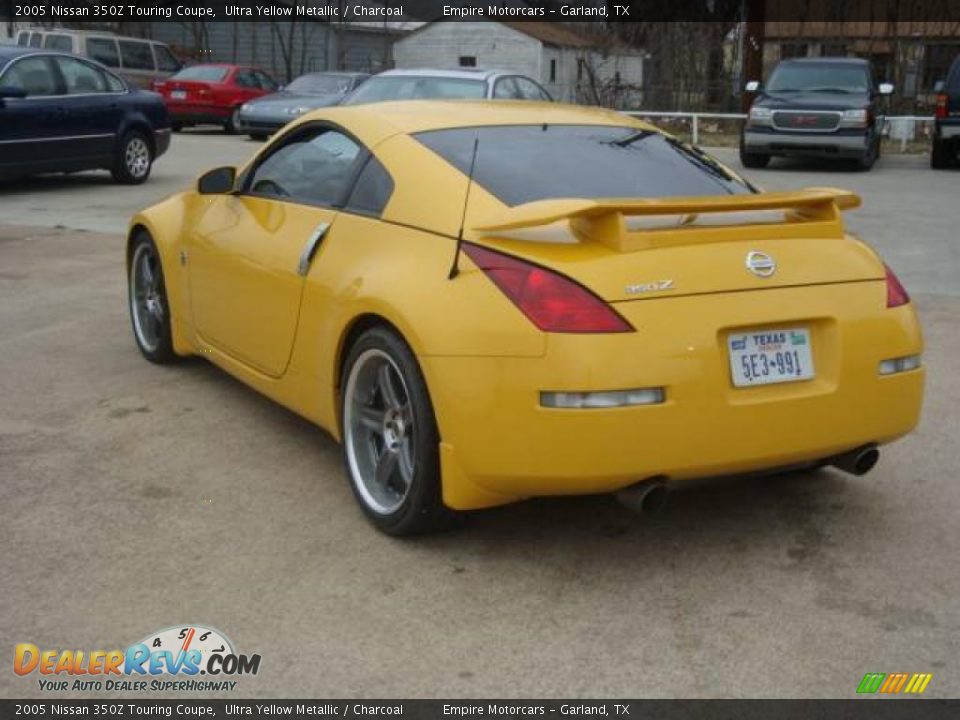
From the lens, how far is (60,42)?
26.2 meters

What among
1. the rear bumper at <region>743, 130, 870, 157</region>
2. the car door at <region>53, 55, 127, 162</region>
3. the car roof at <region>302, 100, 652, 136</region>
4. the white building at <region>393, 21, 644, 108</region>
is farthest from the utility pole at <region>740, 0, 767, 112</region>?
the car roof at <region>302, 100, 652, 136</region>

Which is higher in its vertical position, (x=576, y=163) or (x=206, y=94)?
(x=576, y=163)

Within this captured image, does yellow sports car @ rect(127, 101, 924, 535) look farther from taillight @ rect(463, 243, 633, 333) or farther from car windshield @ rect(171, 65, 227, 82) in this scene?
car windshield @ rect(171, 65, 227, 82)

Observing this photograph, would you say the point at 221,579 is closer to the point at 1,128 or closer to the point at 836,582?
the point at 836,582

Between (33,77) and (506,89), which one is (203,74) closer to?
(33,77)

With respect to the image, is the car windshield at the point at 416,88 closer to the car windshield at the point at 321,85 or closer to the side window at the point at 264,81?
the car windshield at the point at 321,85

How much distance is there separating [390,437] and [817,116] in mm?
15110

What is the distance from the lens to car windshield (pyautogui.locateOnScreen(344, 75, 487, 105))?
13773 mm

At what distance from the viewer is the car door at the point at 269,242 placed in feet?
15.1

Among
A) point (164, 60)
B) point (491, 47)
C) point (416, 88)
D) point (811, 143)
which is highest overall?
point (491, 47)

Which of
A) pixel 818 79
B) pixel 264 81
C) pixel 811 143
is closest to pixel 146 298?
pixel 811 143

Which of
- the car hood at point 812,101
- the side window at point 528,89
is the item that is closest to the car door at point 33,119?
the side window at point 528,89

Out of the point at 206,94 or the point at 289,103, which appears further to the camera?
the point at 206,94

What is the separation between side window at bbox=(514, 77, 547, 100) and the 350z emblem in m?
11.9
